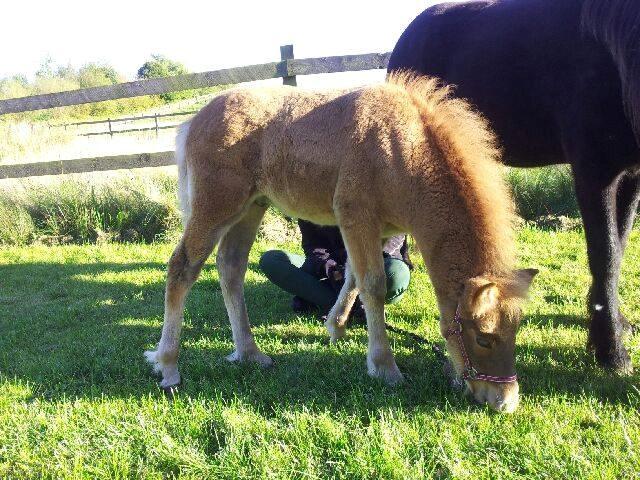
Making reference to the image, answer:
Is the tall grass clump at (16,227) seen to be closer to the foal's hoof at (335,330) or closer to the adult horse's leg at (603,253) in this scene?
the foal's hoof at (335,330)

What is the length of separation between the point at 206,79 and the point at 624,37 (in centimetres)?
705

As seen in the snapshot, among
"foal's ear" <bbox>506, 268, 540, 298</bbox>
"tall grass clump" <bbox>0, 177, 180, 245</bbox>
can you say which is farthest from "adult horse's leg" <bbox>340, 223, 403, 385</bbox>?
"tall grass clump" <bbox>0, 177, 180, 245</bbox>

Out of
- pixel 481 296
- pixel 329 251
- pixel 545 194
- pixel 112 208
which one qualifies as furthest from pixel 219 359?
pixel 545 194

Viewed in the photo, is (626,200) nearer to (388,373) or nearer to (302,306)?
(388,373)

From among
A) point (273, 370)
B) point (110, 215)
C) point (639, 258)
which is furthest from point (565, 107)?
point (110, 215)

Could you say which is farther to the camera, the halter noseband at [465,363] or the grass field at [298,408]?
the halter noseband at [465,363]

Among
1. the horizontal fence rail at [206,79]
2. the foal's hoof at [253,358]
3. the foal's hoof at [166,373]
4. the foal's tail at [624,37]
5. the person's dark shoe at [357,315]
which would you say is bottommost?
the person's dark shoe at [357,315]

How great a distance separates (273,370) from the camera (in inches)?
140

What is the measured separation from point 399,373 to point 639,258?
155 inches

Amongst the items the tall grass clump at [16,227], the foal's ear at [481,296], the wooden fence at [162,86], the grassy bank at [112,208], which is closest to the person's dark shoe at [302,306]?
the foal's ear at [481,296]

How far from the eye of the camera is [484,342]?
279 cm

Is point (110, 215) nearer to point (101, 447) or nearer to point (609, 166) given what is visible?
point (101, 447)

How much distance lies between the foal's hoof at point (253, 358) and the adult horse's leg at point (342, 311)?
55 cm

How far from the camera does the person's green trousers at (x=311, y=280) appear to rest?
452 centimetres
